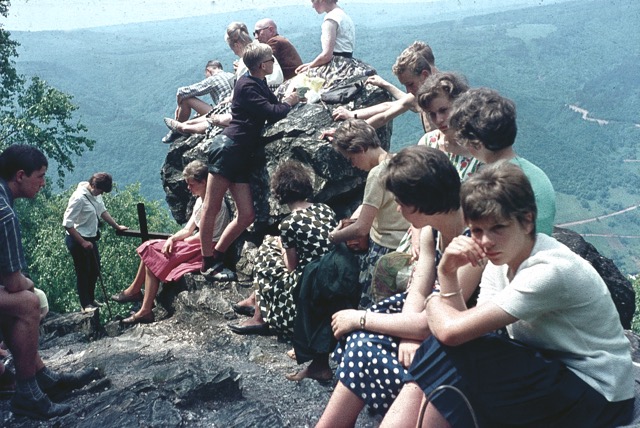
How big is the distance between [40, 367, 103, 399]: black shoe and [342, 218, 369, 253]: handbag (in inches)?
87.9

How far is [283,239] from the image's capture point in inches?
209

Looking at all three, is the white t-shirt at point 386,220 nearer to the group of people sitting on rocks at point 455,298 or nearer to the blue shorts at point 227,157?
the group of people sitting on rocks at point 455,298

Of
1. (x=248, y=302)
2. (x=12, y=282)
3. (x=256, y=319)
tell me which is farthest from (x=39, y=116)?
(x=12, y=282)

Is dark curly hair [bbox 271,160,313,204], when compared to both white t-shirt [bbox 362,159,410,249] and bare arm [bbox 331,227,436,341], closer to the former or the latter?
white t-shirt [bbox 362,159,410,249]

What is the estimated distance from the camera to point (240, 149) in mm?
6988

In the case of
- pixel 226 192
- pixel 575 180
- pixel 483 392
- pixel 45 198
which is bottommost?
pixel 575 180

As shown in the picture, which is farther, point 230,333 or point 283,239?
point 230,333

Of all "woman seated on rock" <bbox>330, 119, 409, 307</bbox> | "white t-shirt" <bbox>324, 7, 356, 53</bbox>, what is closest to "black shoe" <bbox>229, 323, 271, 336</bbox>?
"woman seated on rock" <bbox>330, 119, 409, 307</bbox>

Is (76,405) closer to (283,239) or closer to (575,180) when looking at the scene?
(283,239)

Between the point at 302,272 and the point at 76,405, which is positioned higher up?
the point at 302,272

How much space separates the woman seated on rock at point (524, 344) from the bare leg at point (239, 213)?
15.3 ft

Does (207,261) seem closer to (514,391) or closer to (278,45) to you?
(278,45)

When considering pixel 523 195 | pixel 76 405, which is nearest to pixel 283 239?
pixel 76 405

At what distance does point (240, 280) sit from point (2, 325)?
3370mm
